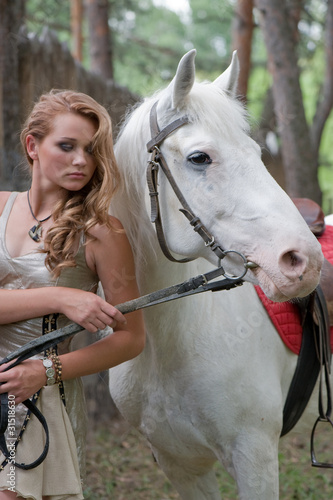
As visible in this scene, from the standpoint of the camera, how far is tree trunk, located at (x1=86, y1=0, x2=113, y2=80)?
8414mm

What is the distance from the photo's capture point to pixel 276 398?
7.48 feet

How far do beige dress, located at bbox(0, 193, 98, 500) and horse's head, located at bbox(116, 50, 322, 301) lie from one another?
1.26ft

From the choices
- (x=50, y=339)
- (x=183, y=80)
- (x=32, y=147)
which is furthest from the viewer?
(x=32, y=147)

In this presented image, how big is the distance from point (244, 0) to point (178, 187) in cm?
566

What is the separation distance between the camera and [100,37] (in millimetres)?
8414

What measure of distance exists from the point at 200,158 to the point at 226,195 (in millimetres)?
149

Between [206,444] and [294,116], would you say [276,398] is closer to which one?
[206,444]

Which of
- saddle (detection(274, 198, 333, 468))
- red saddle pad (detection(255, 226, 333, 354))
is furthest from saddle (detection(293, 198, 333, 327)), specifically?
red saddle pad (detection(255, 226, 333, 354))

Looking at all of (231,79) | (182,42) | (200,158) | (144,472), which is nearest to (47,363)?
(200,158)

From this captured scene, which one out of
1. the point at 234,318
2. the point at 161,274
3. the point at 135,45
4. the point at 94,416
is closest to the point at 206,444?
the point at 234,318

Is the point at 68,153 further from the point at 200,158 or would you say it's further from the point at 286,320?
the point at 286,320

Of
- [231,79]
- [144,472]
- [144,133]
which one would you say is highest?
[231,79]

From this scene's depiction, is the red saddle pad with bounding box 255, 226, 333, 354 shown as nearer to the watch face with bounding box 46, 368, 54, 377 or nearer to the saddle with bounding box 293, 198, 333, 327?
the saddle with bounding box 293, 198, 333, 327

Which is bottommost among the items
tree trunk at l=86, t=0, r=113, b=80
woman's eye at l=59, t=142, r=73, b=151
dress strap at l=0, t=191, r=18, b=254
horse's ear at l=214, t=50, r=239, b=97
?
dress strap at l=0, t=191, r=18, b=254
